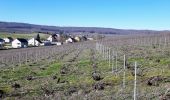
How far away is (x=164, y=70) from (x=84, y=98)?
1040 cm

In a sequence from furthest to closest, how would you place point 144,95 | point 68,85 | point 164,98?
point 68,85 < point 144,95 < point 164,98

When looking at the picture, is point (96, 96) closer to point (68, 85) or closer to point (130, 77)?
point (68, 85)

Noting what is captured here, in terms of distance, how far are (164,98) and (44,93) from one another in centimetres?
642

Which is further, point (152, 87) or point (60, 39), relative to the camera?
point (60, 39)

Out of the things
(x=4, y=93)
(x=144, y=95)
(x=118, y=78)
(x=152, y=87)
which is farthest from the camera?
(x=118, y=78)

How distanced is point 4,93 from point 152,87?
7598 millimetres

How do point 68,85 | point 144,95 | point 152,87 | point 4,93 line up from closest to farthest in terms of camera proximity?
point 144,95 < point 152,87 < point 4,93 < point 68,85

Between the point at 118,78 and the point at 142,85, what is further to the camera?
the point at 118,78

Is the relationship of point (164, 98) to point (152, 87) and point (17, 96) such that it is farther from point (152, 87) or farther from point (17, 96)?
point (17, 96)

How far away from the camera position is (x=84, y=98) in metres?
15.6

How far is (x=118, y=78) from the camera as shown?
2197 centimetres

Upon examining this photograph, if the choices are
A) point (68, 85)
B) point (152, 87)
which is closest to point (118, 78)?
point (68, 85)

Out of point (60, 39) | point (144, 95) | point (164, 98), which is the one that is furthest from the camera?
point (60, 39)

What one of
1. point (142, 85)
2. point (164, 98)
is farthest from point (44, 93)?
point (164, 98)
